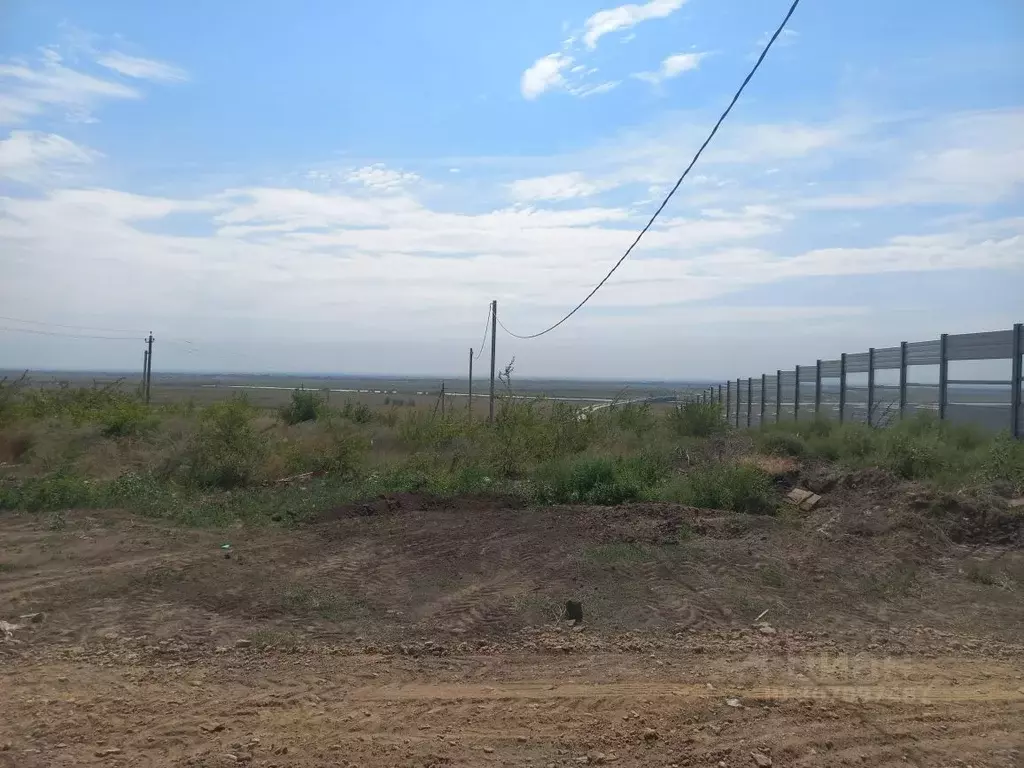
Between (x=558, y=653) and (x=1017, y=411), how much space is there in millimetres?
11080

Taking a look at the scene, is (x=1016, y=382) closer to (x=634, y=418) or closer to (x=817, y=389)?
(x=817, y=389)

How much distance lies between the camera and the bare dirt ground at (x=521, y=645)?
198 inches

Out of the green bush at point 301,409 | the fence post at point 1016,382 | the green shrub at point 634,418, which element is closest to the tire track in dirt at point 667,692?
the fence post at point 1016,382

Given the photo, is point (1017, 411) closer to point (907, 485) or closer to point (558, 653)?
point (907, 485)

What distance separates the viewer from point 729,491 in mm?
12727

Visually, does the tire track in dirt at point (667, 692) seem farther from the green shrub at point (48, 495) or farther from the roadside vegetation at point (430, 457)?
the green shrub at point (48, 495)

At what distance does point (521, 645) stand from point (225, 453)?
10871mm

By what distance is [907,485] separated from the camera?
12562mm

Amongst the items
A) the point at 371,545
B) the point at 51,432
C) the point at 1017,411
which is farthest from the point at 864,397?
the point at 51,432

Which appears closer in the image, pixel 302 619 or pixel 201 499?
pixel 302 619

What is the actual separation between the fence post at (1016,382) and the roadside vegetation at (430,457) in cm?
42

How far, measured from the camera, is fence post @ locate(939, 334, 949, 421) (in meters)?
16.1

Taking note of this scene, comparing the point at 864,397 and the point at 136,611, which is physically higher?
the point at 864,397

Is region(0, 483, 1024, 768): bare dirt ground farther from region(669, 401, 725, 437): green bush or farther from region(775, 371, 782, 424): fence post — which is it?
region(775, 371, 782, 424): fence post
